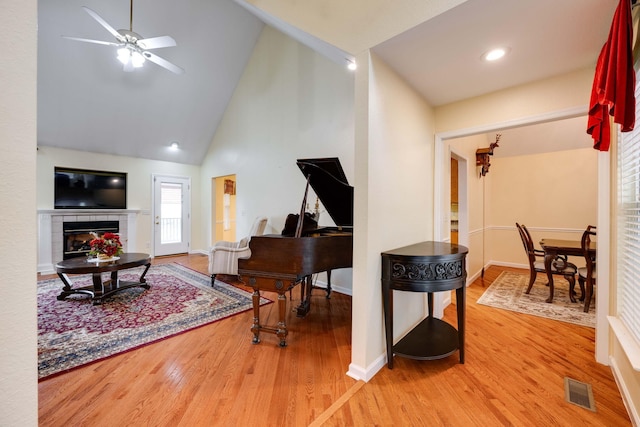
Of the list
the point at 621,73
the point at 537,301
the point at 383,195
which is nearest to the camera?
the point at 621,73

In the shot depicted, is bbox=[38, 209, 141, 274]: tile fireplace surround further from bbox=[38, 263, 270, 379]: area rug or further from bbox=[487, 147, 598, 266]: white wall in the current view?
bbox=[487, 147, 598, 266]: white wall

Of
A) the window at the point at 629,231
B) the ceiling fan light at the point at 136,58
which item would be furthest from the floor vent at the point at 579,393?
the ceiling fan light at the point at 136,58

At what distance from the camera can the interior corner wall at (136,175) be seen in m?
5.00

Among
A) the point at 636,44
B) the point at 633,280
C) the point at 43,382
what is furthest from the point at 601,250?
the point at 43,382

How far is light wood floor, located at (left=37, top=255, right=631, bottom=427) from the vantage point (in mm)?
1541

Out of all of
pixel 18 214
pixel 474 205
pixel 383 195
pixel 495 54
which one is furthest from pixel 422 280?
pixel 474 205

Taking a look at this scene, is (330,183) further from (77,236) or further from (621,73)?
(77,236)

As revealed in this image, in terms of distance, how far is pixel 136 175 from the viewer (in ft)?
20.1

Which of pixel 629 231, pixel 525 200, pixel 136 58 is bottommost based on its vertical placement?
pixel 629 231

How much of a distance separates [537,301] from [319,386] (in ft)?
10.9

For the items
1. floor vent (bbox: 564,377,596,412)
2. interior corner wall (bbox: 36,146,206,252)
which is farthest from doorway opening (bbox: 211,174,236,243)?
floor vent (bbox: 564,377,596,412)

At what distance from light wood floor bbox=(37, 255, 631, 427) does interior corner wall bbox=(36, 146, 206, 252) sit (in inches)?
188

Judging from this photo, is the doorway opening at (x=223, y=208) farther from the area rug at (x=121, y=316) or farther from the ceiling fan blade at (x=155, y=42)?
the ceiling fan blade at (x=155, y=42)

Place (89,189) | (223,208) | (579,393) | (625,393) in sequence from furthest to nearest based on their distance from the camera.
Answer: (223,208), (89,189), (579,393), (625,393)
